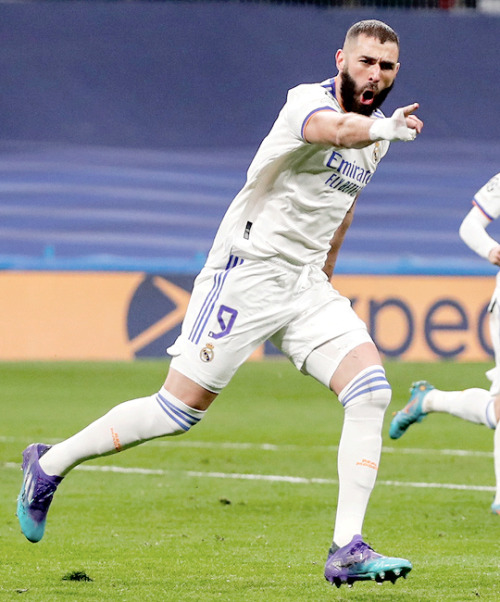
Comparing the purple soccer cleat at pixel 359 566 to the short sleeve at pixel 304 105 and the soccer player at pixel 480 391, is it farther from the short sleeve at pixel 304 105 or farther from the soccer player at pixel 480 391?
the soccer player at pixel 480 391

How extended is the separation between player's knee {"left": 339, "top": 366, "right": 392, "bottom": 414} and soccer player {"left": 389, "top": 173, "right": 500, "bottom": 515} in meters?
1.61

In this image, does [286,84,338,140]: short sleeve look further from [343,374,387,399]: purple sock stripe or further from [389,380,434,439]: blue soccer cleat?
[389,380,434,439]: blue soccer cleat

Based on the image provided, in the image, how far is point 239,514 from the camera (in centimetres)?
645

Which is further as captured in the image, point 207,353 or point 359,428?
point 207,353

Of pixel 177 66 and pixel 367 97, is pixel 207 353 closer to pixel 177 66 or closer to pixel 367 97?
pixel 367 97

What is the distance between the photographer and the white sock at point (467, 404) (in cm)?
709

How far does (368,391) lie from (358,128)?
1.05 meters

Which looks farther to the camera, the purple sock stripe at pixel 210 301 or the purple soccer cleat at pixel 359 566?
the purple sock stripe at pixel 210 301

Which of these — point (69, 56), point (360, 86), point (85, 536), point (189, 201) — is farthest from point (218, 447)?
point (69, 56)

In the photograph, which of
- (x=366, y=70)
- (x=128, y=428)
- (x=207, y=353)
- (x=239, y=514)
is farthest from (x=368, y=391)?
(x=239, y=514)

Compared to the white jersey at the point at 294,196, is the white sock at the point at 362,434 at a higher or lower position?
lower

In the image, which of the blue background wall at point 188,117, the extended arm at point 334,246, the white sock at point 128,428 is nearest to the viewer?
the white sock at point 128,428

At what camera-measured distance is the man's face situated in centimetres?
452

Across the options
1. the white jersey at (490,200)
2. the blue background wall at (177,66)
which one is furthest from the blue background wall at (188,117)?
the white jersey at (490,200)
